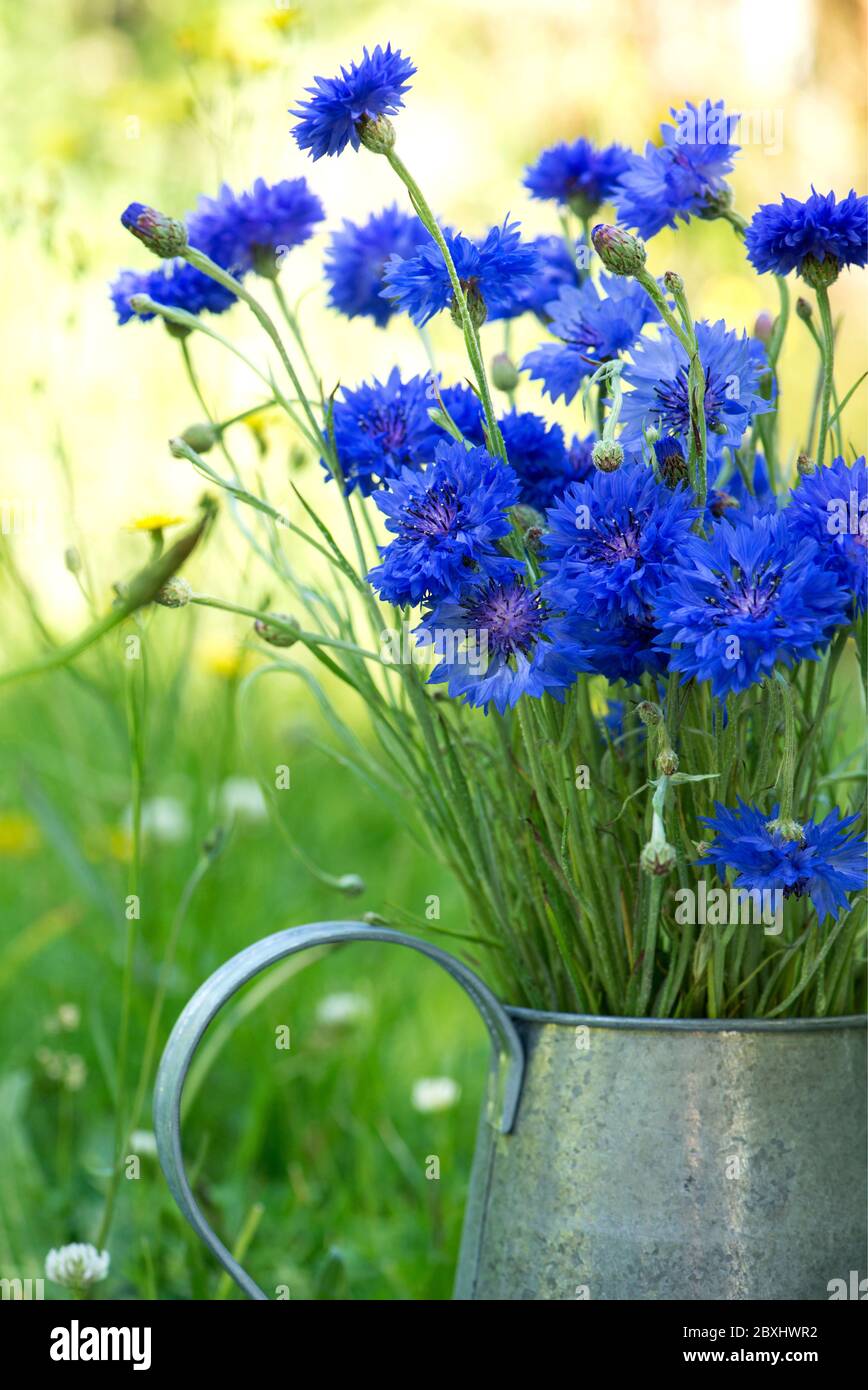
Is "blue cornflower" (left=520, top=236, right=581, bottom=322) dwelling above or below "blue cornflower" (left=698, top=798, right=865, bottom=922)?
above

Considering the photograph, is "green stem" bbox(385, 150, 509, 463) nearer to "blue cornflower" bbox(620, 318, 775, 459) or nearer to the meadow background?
"blue cornflower" bbox(620, 318, 775, 459)

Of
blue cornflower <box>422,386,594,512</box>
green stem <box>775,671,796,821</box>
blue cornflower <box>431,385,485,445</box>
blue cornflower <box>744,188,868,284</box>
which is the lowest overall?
green stem <box>775,671,796,821</box>

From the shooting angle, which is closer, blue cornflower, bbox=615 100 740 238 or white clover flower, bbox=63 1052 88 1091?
blue cornflower, bbox=615 100 740 238

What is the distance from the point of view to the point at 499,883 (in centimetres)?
60

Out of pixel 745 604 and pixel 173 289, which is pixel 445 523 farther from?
pixel 173 289

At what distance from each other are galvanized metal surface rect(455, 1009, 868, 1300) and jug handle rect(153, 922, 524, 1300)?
3 centimetres

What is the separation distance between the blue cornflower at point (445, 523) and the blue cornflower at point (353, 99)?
0.12m

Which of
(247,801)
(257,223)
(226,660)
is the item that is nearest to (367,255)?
(257,223)

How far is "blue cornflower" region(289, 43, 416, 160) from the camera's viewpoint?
0.50 metres

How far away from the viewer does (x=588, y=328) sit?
0.58 m

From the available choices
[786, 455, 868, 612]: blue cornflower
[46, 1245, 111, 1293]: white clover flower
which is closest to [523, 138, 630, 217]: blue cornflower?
[786, 455, 868, 612]: blue cornflower

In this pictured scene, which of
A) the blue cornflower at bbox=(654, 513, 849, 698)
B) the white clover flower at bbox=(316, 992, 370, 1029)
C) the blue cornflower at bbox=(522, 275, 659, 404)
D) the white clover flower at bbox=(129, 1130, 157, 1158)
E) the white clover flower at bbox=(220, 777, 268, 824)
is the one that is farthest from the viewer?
the white clover flower at bbox=(220, 777, 268, 824)

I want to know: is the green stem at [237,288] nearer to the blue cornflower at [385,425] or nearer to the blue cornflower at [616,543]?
the blue cornflower at [385,425]
